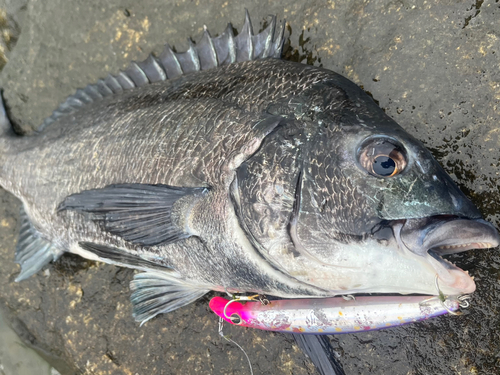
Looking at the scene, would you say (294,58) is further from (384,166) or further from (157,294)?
(157,294)

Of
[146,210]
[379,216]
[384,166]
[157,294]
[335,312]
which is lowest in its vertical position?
[157,294]

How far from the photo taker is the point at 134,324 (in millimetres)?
2582

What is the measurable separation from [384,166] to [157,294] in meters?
1.67

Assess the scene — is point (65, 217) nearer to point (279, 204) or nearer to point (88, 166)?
point (88, 166)

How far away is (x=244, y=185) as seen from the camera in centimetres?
160

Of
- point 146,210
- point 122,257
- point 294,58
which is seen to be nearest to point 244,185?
point 146,210

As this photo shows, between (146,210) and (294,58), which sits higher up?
(294,58)

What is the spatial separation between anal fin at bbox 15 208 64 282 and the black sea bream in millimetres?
157

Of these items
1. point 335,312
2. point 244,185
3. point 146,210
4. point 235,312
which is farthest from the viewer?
point 235,312

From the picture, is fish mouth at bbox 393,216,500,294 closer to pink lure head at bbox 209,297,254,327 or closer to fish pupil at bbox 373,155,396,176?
fish pupil at bbox 373,155,396,176

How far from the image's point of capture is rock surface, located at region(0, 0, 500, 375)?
1948 millimetres

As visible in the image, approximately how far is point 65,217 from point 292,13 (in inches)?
84.9

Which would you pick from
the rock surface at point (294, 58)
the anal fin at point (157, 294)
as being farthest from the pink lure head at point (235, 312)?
the rock surface at point (294, 58)

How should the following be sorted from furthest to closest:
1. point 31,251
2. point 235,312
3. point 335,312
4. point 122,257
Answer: point 31,251 → point 122,257 → point 235,312 → point 335,312
